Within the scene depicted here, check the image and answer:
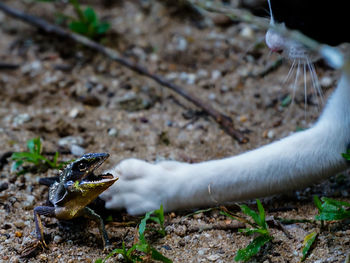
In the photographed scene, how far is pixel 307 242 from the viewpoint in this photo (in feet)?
5.06

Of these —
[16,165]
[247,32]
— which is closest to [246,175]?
[16,165]

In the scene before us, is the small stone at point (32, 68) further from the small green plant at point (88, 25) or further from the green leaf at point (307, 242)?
the green leaf at point (307, 242)

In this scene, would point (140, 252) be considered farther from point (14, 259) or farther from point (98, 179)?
point (14, 259)

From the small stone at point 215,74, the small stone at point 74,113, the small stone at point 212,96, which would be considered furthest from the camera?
the small stone at point 215,74

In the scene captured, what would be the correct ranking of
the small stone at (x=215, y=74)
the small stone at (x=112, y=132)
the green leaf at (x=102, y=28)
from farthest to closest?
the green leaf at (x=102, y=28) → the small stone at (x=215, y=74) → the small stone at (x=112, y=132)

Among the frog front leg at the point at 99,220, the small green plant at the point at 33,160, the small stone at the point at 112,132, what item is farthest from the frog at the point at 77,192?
the small stone at the point at 112,132

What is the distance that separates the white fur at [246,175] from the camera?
1765 mm

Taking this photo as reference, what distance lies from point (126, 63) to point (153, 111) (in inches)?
15.6

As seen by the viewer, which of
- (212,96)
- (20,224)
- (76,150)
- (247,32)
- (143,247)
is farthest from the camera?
(247,32)

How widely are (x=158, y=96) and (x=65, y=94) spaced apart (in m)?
0.58

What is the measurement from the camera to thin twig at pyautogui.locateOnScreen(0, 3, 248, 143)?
2.35 meters

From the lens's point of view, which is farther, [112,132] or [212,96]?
[212,96]

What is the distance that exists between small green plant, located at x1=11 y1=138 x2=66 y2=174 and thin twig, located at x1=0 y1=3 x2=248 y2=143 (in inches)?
34.3

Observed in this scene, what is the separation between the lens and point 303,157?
177 cm
